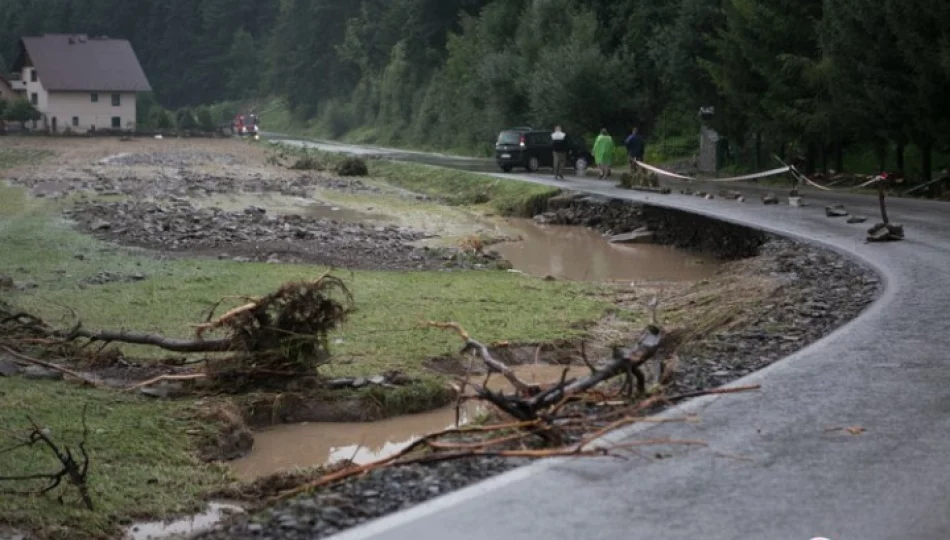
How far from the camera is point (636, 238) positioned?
91.1 ft

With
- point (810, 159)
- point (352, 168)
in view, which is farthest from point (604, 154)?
point (352, 168)

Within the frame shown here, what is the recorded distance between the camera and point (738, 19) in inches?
1533

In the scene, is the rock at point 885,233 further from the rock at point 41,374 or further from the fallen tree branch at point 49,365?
the rock at point 41,374

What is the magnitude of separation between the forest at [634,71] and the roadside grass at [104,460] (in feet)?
73.0

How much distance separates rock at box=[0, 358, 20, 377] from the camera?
11500 millimetres

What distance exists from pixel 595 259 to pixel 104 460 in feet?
55.9

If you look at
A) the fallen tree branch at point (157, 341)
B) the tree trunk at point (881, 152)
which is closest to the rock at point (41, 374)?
the fallen tree branch at point (157, 341)

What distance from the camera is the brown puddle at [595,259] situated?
74.1 ft

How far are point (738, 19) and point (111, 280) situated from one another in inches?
1045

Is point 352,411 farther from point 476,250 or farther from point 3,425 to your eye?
point 476,250

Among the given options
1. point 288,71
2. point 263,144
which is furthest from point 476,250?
point 288,71

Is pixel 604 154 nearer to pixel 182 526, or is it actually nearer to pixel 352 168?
pixel 352 168

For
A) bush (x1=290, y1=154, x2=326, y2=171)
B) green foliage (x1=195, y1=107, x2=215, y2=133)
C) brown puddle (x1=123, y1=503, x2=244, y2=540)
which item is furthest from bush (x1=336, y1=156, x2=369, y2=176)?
green foliage (x1=195, y1=107, x2=215, y2=133)

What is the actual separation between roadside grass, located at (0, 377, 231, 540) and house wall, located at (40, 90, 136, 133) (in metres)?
90.7
